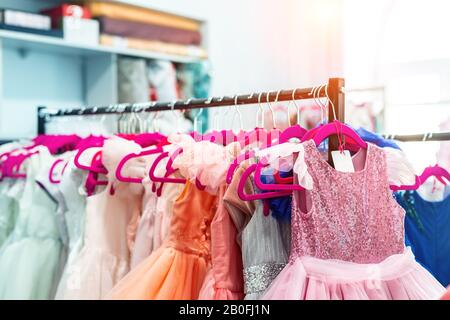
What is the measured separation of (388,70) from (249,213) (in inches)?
118

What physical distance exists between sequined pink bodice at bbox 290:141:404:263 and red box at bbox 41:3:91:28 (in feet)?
5.78

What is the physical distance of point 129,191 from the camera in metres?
1.46

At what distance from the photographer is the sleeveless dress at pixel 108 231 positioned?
1.39m

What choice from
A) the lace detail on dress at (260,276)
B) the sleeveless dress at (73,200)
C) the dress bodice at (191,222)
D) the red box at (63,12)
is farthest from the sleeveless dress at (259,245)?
the red box at (63,12)

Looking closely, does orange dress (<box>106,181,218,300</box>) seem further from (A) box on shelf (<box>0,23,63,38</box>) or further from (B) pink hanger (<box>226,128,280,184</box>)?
(A) box on shelf (<box>0,23,63,38</box>)

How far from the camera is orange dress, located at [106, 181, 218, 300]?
1191 mm

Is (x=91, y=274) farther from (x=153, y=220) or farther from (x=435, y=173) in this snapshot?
(x=435, y=173)

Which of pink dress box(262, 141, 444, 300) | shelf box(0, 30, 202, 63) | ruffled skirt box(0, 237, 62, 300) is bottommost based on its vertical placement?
ruffled skirt box(0, 237, 62, 300)

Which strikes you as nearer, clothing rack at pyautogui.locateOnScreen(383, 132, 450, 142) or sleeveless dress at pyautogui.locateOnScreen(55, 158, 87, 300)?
clothing rack at pyautogui.locateOnScreen(383, 132, 450, 142)

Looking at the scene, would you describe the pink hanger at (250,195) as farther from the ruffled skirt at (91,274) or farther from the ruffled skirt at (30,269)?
the ruffled skirt at (30,269)

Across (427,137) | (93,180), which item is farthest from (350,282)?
(93,180)

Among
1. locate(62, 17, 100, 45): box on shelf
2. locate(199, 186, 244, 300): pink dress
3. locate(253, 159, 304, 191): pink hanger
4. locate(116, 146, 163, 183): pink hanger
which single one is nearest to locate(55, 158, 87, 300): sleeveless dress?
locate(116, 146, 163, 183): pink hanger

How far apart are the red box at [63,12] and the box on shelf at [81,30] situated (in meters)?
0.02

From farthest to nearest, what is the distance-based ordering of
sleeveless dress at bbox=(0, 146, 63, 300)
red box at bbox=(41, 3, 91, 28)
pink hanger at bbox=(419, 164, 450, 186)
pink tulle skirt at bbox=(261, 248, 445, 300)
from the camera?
red box at bbox=(41, 3, 91, 28), sleeveless dress at bbox=(0, 146, 63, 300), pink hanger at bbox=(419, 164, 450, 186), pink tulle skirt at bbox=(261, 248, 445, 300)
